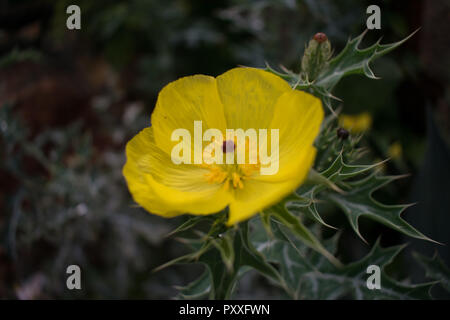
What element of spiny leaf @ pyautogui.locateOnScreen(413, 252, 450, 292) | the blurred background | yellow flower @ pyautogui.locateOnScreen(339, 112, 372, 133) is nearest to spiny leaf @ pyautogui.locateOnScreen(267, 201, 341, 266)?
spiny leaf @ pyautogui.locateOnScreen(413, 252, 450, 292)

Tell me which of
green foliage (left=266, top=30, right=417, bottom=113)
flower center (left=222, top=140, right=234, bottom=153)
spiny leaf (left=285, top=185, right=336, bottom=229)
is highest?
green foliage (left=266, top=30, right=417, bottom=113)

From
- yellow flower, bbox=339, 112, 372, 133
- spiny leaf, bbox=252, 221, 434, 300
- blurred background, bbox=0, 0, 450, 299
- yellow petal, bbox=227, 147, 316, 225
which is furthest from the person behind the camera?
yellow flower, bbox=339, 112, 372, 133

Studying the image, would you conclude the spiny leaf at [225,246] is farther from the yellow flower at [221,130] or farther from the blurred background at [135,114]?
the blurred background at [135,114]

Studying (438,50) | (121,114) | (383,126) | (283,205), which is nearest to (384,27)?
(438,50)

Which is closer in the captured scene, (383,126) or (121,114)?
(383,126)

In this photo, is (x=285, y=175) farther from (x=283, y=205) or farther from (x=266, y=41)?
(x=266, y=41)

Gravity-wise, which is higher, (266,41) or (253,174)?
(266,41)

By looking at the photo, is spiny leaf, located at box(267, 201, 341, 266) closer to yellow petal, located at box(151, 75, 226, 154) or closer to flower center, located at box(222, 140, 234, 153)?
flower center, located at box(222, 140, 234, 153)

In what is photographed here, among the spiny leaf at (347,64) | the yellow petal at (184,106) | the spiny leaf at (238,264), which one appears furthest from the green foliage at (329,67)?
the spiny leaf at (238,264)
